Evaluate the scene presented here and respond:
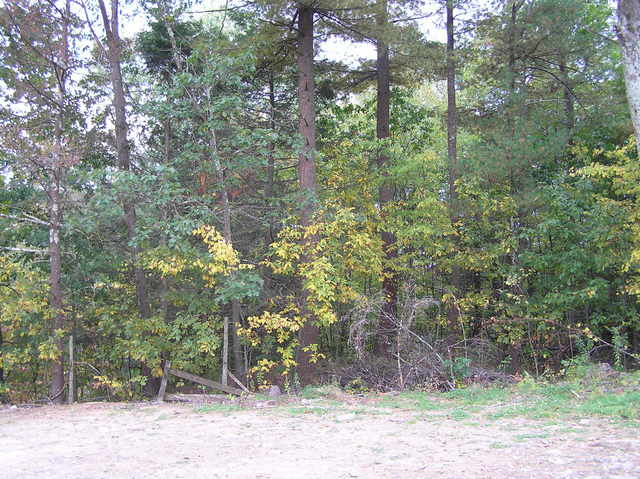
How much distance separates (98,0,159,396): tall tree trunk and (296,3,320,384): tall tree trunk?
385 cm

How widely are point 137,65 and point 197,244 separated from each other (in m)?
5.33

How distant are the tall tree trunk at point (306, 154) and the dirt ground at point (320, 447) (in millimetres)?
3731

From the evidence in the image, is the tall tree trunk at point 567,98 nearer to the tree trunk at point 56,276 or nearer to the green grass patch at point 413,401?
the green grass patch at point 413,401

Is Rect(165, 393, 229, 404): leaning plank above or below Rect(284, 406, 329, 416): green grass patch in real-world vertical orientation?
below

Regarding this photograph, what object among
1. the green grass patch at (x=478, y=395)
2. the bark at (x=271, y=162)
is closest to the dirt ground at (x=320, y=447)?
the green grass patch at (x=478, y=395)

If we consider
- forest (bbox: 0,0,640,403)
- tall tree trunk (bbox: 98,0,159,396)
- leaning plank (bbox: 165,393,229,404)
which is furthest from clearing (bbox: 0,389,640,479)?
tall tree trunk (bbox: 98,0,159,396)

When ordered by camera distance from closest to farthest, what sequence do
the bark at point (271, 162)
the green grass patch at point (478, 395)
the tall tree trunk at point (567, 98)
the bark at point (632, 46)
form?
the bark at point (632, 46), the green grass patch at point (478, 395), the bark at point (271, 162), the tall tree trunk at point (567, 98)

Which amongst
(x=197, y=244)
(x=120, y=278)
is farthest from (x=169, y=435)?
(x=120, y=278)

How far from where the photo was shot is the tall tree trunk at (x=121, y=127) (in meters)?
12.8

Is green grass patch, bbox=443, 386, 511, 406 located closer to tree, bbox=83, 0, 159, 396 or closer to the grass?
the grass

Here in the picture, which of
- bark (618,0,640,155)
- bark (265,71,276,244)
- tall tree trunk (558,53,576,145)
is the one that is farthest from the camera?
tall tree trunk (558,53,576,145)

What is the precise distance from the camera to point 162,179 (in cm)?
1003

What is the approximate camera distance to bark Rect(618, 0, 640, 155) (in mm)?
5758

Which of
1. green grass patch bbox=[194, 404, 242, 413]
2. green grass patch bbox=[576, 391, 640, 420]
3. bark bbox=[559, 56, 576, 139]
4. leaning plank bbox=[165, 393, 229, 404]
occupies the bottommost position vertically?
leaning plank bbox=[165, 393, 229, 404]
